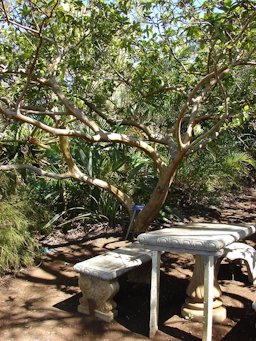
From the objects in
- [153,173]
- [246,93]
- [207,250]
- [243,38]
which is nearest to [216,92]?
[246,93]

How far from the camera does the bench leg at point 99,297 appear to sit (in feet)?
13.3

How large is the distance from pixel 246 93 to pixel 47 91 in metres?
2.99

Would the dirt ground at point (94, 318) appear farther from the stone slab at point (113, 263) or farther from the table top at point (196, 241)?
the table top at point (196, 241)

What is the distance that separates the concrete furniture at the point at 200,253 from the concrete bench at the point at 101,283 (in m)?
0.45

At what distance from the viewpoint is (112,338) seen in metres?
3.81

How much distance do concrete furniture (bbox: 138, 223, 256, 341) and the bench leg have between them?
0.47 metres

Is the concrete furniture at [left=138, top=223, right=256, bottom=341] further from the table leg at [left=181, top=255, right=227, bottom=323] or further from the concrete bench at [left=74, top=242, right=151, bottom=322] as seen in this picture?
the concrete bench at [left=74, top=242, right=151, bottom=322]

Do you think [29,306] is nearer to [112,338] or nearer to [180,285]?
[112,338]

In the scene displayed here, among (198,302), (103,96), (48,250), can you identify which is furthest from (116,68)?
(198,302)

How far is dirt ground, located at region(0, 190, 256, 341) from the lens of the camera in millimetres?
3879

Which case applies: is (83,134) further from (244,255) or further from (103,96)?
(244,255)

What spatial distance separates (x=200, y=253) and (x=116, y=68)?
3.79 m

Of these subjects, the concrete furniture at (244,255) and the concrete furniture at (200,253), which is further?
the concrete furniture at (244,255)

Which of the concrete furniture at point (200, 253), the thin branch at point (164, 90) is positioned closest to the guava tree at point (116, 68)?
the thin branch at point (164, 90)
